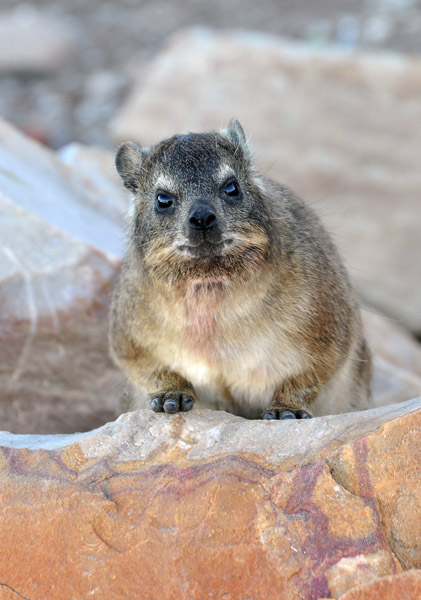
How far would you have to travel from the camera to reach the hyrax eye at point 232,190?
4.88 meters

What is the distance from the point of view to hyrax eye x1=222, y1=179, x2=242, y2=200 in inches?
192

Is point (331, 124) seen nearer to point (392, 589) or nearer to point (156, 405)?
point (156, 405)

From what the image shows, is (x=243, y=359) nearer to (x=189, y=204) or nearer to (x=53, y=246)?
(x=189, y=204)

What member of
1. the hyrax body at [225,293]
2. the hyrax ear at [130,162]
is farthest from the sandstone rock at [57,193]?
the hyrax body at [225,293]

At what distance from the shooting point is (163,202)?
16.2ft

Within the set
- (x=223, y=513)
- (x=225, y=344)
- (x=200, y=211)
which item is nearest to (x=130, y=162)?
(x=200, y=211)

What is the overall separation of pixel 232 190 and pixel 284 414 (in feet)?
4.56

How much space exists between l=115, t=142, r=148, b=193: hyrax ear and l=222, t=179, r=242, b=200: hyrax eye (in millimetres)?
760

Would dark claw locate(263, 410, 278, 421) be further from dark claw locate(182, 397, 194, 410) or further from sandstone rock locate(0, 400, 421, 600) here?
sandstone rock locate(0, 400, 421, 600)

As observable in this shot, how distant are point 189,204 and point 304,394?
4.76 feet

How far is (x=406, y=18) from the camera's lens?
14.8 metres

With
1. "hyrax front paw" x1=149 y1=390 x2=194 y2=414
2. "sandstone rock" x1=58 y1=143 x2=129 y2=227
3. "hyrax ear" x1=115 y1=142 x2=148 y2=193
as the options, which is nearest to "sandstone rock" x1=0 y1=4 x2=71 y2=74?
"sandstone rock" x1=58 y1=143 x2=129 y2=227

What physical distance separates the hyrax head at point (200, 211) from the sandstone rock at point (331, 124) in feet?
17.6

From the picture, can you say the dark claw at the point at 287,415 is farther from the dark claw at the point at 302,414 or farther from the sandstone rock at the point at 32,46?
the sandstone rock at the point at 32,46
